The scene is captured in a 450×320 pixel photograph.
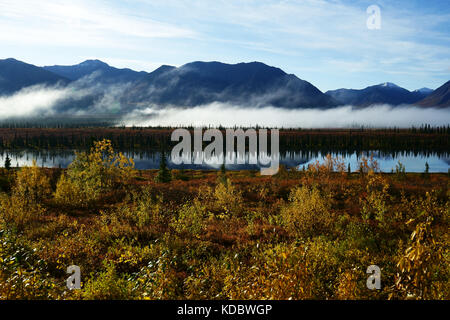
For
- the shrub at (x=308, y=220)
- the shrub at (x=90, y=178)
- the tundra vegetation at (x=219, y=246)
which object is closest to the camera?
the tundra vegetation at (x=219, y=246)

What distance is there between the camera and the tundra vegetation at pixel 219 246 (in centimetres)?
682

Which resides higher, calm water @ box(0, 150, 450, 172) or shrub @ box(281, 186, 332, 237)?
shrub @ box(281, 186, 332, 237)

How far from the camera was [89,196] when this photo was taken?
24109mm

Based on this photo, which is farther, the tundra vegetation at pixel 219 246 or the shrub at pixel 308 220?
the shrub at pixel 308 220

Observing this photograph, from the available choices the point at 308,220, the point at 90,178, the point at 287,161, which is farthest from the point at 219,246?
the point at 287,161

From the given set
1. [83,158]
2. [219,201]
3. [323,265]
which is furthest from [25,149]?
[323,265]

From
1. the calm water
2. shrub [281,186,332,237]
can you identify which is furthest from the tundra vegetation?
the calm water

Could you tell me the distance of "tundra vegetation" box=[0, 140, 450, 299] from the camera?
22.4 ft

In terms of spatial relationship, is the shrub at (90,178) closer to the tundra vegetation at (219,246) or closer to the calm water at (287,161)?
the tundra vegetation at (219,246)

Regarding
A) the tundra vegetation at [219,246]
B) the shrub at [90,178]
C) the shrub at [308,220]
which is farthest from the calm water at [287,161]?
the shrub at [308,220]

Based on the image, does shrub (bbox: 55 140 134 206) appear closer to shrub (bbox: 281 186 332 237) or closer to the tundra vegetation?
the tundra vegetation

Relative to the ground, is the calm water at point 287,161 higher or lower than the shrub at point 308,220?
lower

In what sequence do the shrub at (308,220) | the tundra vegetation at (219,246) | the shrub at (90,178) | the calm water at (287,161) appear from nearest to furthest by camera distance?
the tundra vegetation at (219,246)
the shrub at (308,220)
the shrub at (90,178)
the calm water at (287,161)

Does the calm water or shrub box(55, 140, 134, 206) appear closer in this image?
shrub box(55, 140, 134, 206)
